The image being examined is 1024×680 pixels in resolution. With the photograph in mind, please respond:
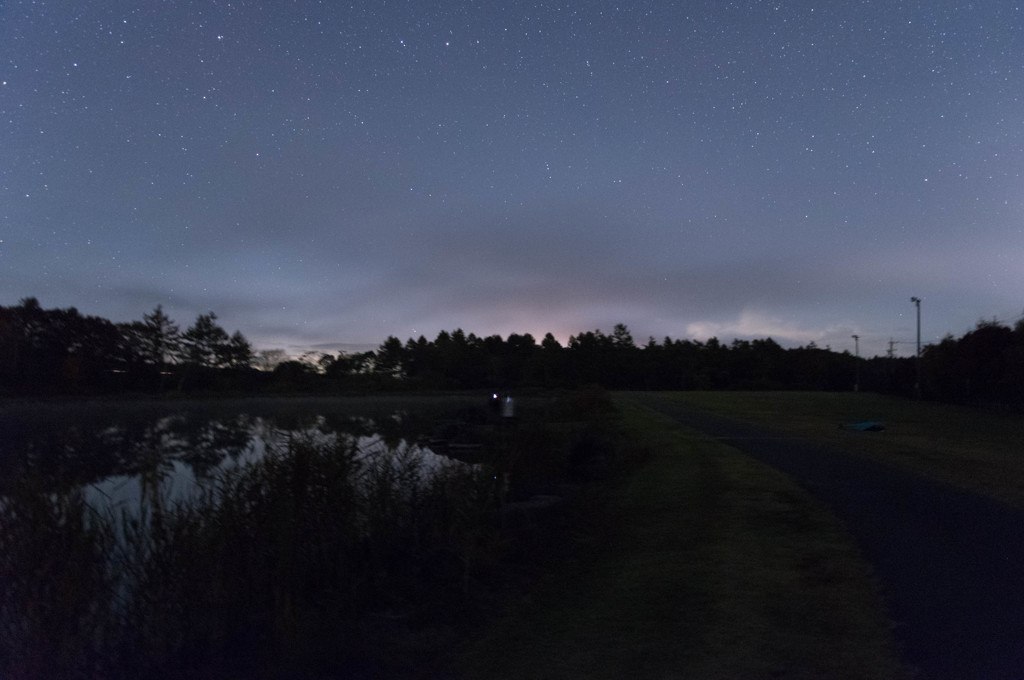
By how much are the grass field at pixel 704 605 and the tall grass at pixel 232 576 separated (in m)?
1.36

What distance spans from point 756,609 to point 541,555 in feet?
13.9

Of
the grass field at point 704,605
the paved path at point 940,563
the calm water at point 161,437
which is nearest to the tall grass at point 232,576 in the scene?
the calm water at point 161,437

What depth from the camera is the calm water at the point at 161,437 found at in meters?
11.4

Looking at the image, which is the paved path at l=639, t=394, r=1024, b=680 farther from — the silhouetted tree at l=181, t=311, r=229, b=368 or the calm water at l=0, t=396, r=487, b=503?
the silhouetted tree at l=181, t=311, r=229, b=368

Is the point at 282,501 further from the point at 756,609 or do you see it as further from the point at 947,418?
the point at 947,418

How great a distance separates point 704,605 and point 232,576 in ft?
15.9

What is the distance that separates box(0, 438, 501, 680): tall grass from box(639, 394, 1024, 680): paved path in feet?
15.4

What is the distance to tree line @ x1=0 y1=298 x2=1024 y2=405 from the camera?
5597 cm

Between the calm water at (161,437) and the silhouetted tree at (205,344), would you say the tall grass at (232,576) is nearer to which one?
the calm water at (161,437)

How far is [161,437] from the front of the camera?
32875 millimetres

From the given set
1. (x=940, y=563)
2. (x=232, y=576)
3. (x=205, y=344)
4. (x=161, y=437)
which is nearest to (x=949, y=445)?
(x=940, y=563)

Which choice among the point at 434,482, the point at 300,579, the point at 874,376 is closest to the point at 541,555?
the point at 434,482

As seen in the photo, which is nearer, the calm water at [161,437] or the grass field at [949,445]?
the calm water at [161,437]

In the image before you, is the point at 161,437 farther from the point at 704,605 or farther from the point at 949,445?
the point at 949,445
